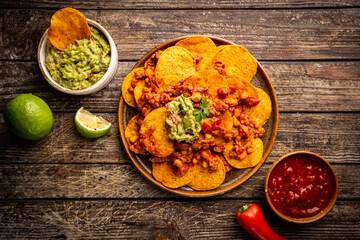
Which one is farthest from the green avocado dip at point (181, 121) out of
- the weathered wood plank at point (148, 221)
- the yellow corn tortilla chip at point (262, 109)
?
the weathered wood plank at point (148, 221)

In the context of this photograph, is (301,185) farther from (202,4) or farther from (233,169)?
(202,4)

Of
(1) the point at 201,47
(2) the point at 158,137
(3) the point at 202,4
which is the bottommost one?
(2) the point at 158,137

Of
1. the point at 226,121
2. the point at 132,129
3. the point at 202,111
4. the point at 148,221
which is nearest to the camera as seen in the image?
the point at 202,111

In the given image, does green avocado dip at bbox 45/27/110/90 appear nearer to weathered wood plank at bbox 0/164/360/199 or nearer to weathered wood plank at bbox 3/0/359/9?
weathered wood plank at bbox 3/0/359/9

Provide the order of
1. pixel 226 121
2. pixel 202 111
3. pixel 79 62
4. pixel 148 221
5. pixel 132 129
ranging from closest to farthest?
pixel 202 111 → pixel 226 121 → pixel 79 62 → pixel 132 129 → pixel 148 221

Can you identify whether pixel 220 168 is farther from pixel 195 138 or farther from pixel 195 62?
pixel 195 62

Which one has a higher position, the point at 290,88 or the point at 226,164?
the point at 290,88

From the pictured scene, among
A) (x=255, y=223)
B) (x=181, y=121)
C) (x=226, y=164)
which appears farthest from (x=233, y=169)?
(x=181, y=121)
